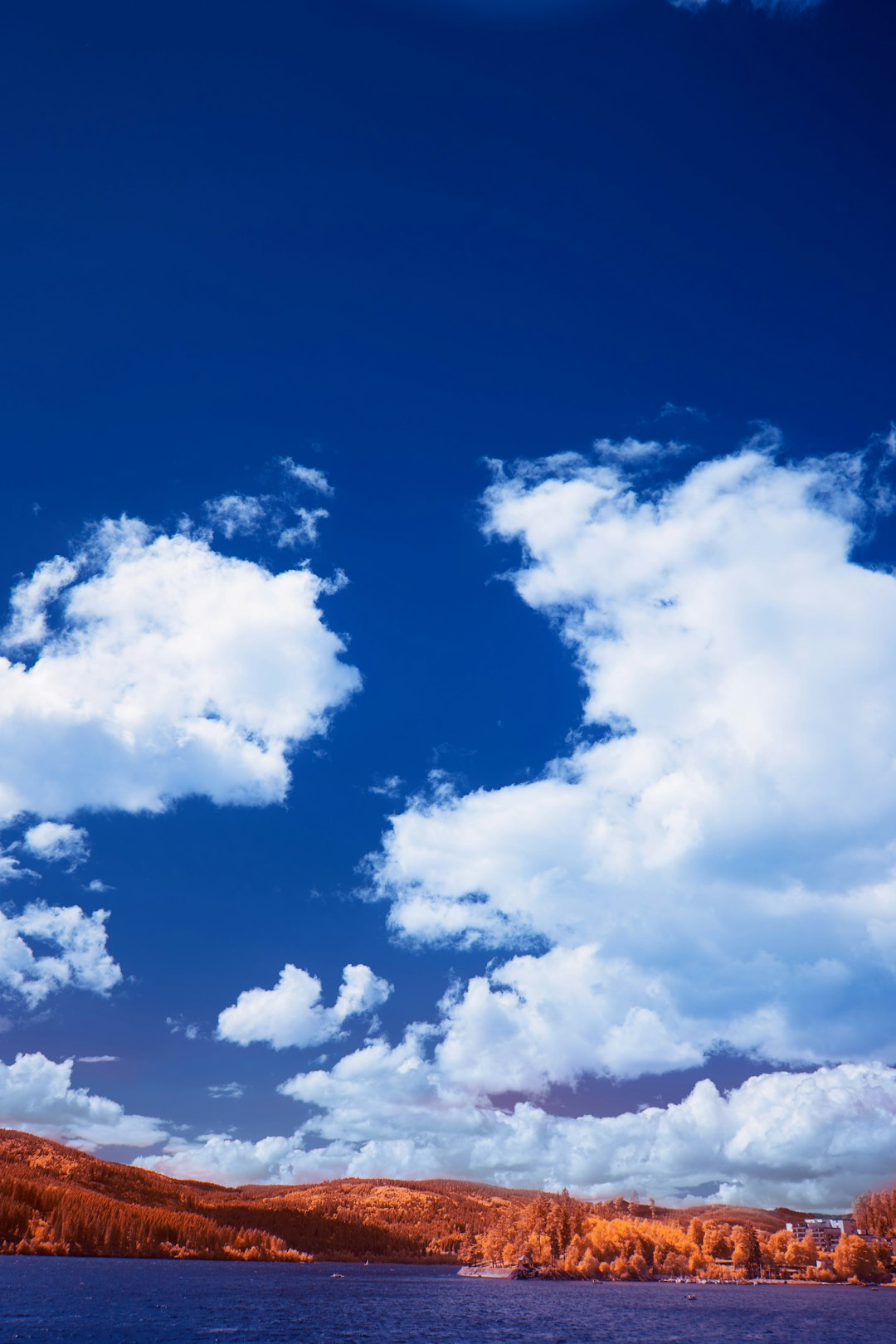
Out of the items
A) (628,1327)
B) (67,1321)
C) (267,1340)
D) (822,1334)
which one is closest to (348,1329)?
(267,1340)

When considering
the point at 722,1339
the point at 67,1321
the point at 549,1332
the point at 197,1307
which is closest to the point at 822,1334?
the point at 722,1339

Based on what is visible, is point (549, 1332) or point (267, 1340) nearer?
point (267, 1340)

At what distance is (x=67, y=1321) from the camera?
5856 inches

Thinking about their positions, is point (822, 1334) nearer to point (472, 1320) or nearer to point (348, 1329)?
point (472, 1320)

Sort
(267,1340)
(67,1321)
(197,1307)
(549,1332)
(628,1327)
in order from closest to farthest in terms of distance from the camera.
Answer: (267,1340) < (67,1321) < (549,1332) < (628,1327) < (197,1307)

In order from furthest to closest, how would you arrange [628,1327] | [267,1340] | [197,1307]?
[197,1307], [628,1327], [267,1340]

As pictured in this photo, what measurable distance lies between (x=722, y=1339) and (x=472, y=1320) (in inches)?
2049

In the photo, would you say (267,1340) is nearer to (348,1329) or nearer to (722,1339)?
(348,1329)

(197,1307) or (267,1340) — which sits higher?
(267,1340)

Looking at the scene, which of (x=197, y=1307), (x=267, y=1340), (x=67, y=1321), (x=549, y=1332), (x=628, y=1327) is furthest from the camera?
(x=197, y=1307)

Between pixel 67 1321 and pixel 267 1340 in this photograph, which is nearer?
pixel 267 1340

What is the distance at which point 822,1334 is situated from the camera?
176 meters

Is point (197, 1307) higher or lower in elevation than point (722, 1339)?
lower

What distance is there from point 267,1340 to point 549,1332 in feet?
189
